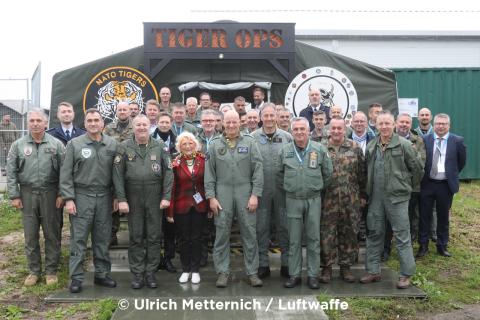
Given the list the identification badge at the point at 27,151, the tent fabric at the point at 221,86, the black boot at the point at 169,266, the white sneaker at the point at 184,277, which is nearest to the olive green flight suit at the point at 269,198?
the white sneaker at the point at 184,277

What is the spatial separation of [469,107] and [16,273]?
10324 mm

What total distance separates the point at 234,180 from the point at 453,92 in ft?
28.3

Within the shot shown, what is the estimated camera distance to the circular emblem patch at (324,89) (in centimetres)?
811

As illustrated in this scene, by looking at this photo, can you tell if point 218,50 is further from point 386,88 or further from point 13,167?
point 13,167

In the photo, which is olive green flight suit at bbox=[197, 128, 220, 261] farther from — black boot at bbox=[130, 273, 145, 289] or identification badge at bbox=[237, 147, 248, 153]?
black boot at bbox=[130, 273, 145, 289]

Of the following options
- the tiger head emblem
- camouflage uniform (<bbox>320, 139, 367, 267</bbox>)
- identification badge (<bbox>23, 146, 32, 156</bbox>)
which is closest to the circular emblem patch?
the tiger head emblem

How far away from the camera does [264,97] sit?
8227 mm

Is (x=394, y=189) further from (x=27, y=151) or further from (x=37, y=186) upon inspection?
(x=27, y=151)

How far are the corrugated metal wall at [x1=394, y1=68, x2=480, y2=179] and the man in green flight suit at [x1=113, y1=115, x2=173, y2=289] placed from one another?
323 inches

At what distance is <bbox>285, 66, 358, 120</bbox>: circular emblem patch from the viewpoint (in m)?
8.11

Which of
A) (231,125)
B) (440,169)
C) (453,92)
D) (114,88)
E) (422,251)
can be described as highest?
(453,92)

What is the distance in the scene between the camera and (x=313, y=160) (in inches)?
190

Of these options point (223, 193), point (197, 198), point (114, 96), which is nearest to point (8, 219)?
point (114, 96)

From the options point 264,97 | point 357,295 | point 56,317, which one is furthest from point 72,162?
point 264,97
